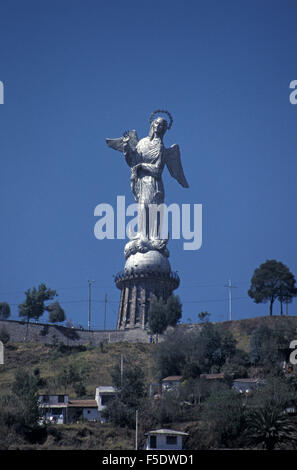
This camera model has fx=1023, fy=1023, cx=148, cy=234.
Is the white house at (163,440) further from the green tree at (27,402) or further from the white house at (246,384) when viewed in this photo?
the white house at (246,384)

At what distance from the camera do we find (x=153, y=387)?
78.3 m

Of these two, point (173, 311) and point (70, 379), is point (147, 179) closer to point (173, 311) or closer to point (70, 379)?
point (173, 311)

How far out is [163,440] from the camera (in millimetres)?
63844

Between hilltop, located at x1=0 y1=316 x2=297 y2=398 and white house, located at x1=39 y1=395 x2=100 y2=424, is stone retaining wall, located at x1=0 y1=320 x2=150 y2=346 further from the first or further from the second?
white house, located at x1=39 y1=395 x2=100 y2=424

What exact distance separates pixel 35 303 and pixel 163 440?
132 feet

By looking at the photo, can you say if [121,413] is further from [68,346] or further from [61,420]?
[68,346]

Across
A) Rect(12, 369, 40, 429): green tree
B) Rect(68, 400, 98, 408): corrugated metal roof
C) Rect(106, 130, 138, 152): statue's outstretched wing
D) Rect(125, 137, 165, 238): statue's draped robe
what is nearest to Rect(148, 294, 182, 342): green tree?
Rect(125, 137, 165, 238): statue's draped robe

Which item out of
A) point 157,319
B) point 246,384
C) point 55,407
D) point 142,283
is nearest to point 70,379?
point 55,407

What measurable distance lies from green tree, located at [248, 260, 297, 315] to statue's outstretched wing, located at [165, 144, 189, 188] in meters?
15.3

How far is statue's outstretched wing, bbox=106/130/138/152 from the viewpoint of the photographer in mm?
108062

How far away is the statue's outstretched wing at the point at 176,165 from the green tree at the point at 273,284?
603 inches

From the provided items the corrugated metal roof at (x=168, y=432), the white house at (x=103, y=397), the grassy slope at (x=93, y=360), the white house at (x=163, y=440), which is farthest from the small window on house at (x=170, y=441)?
the white house at (x=103, y=397)
